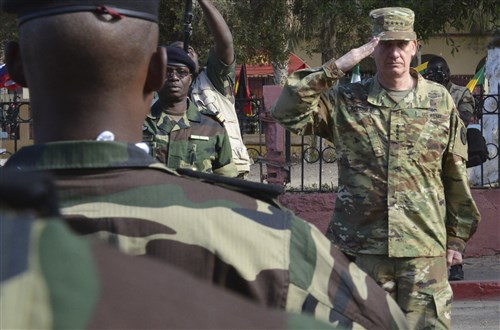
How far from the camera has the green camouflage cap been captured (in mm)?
4844

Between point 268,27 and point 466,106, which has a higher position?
point 268,27

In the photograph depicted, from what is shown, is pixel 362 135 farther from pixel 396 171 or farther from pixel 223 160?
pixel 223 160

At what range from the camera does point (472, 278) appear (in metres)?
9.13

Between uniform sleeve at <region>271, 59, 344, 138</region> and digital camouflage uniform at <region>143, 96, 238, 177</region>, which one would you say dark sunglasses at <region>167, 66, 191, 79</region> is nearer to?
digital camouflage uniform at <region>143, 96, 238, 177</region>

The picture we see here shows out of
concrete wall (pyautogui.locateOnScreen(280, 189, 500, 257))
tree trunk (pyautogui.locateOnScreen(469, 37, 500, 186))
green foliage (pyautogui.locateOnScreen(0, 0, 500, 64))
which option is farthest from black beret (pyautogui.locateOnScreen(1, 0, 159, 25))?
green foliage (pyautogui.locateOnScreen(0, 0, 500, 64))

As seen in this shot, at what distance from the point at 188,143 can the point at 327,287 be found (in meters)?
4.06

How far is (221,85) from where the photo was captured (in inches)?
259

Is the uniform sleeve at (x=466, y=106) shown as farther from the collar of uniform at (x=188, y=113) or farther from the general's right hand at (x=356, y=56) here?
the general's right hand at (x=356, y=56)

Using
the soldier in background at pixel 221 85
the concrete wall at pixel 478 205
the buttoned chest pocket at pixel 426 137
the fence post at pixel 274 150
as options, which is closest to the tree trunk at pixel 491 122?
the concrete wall at pixel 478 205

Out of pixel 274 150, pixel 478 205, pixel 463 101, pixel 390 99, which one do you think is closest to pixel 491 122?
pixel 478 205

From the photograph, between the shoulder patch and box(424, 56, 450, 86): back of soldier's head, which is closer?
the shoulder patch

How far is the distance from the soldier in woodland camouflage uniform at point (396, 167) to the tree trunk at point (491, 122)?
5108 mm

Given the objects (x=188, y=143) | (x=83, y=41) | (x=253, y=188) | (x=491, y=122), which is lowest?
(x=491, y=122)

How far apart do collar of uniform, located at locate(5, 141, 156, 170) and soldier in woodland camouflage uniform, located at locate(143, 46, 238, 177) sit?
3.87m
